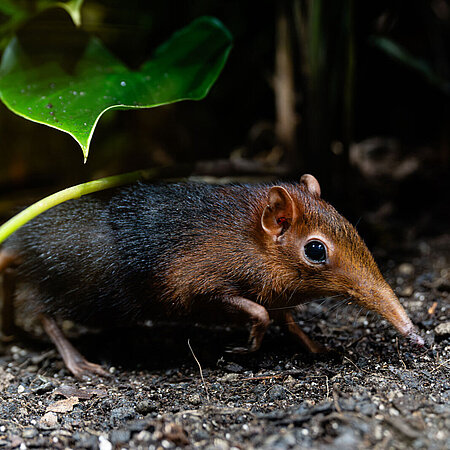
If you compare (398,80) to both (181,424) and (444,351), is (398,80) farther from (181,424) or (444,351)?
(181,424)

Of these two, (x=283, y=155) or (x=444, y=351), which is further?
(x=283, y=155)

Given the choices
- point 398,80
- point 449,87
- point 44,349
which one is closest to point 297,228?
point 44,349

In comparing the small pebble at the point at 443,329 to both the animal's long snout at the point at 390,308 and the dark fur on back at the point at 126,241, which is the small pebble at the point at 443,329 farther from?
the dark fur on back at the point at 126,241

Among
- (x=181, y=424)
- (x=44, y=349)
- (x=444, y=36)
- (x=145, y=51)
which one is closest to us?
(x=181, y=424)

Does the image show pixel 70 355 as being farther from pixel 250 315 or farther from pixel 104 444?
pixel 250 315

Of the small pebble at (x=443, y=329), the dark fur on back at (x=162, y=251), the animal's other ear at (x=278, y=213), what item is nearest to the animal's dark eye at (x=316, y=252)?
the dark fur on back at (x=162, y=251)

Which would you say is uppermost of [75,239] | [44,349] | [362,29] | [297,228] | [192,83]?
[362,29]
